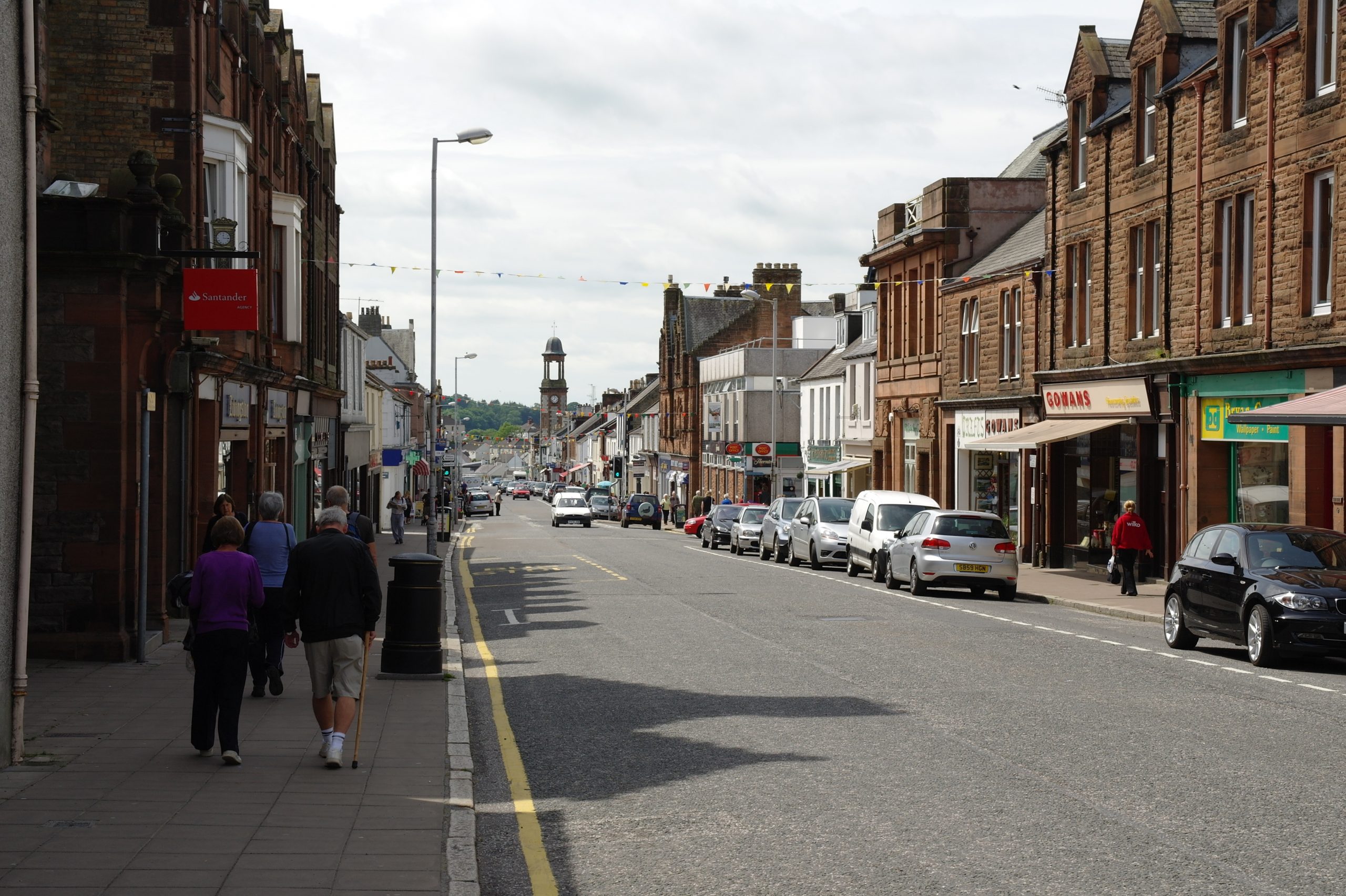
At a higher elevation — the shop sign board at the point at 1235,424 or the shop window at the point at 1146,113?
the shop window at the point at 1146,113

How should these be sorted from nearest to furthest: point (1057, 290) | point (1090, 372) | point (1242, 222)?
point (1242, 222) < point (1090, 372) < point (1057, 290)

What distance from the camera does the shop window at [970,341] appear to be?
41188mm

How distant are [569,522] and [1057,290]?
37037 millimetres

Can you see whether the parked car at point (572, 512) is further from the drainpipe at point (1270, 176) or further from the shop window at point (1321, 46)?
the shop window at point (1321, 46)

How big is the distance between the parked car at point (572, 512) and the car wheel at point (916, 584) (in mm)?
41265

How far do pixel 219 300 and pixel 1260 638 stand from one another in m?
11.9

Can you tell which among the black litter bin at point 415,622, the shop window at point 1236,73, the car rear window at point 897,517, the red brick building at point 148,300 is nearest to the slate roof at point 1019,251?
the car rear window at point 897,517

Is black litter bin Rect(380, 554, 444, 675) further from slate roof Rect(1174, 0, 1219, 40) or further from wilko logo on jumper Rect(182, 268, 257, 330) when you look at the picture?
slate roof Rect(1174, 0, 1219, 40)

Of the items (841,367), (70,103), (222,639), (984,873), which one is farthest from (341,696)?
(841,367)

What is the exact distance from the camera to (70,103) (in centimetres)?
1889

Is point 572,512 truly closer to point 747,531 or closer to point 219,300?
point 747,531

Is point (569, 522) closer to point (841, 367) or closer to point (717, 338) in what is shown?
point (841, 367)

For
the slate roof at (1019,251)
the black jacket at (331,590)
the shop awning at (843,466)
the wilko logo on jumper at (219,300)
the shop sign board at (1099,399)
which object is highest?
the slate roof at (1019,251)

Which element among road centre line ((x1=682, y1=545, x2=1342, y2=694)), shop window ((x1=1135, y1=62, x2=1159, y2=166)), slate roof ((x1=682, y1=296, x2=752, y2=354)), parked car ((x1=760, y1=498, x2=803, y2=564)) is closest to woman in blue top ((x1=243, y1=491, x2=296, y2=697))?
road centre line ((x1=682, y1=545, x2=1342, y2=694))
